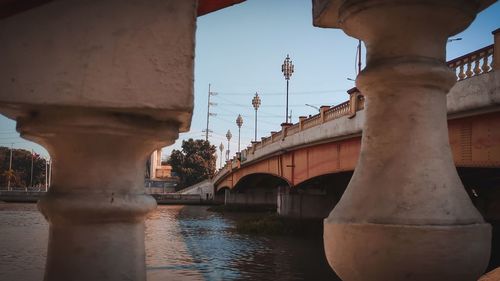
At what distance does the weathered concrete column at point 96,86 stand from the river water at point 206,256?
10433 mm

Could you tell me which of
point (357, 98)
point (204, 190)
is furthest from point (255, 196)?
point (357, 98)

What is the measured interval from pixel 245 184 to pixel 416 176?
38.8 metres

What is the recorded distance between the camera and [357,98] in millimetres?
12688

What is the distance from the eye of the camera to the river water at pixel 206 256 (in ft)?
39.9

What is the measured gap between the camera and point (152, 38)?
44.2 inches

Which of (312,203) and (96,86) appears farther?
(312,203)

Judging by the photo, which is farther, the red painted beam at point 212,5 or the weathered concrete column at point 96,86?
the red painted beam at point 212,5

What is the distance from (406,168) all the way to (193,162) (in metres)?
71.6

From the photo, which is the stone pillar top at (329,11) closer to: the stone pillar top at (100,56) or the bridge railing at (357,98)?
the stone pillar top at (100,56)

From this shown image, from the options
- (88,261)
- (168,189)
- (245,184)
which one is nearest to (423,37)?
(88,261)

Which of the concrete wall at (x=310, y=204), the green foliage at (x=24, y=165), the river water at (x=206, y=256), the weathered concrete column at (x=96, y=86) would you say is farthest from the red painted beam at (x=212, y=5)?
the green foliage at (x=24, y=165)

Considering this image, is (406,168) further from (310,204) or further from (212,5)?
(310,204)

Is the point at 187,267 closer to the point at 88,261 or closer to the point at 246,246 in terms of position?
the point at 246,246

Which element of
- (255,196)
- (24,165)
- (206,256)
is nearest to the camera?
(206,256)
